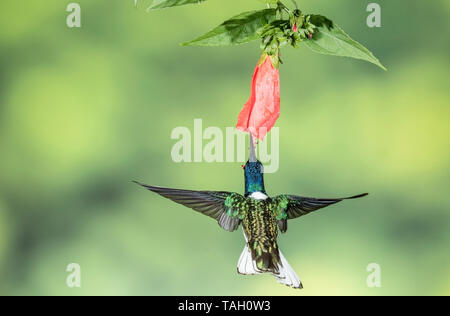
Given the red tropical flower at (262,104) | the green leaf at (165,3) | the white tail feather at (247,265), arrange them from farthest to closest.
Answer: the white tail feather at (247,265), the red tropical flower at (262,104), the green leaf at (165,3)

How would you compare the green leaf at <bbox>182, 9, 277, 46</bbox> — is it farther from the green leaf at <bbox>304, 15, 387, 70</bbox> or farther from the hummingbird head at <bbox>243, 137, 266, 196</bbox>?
the hummingbird head at <bbox>243, 137, 266, 196</bbox>

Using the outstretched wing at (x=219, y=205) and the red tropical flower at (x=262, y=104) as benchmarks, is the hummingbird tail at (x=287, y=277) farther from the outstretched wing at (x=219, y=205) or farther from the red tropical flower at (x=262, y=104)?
the red tropical flower at (x=262, y=104)

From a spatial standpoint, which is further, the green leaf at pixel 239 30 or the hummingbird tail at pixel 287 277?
the hummingbird tail at pixel 287 277

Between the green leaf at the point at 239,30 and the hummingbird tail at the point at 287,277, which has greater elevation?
the green leaf at the point at 239,30

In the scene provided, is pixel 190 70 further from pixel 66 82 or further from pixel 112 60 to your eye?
pixel 66 82

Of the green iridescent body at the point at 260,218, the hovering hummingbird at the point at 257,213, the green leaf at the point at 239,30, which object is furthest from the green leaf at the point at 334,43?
the green iridescent body at the point at 260,218

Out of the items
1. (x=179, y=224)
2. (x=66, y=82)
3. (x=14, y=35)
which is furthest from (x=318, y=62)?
(x=14, y=35)

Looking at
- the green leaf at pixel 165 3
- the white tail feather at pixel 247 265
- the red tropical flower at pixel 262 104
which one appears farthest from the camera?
the white tail feather at pixel 247 265

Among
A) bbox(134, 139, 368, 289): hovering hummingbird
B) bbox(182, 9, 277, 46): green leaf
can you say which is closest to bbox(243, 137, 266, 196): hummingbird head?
bbox(134, 139, 368, 289): hovering hummingbird
